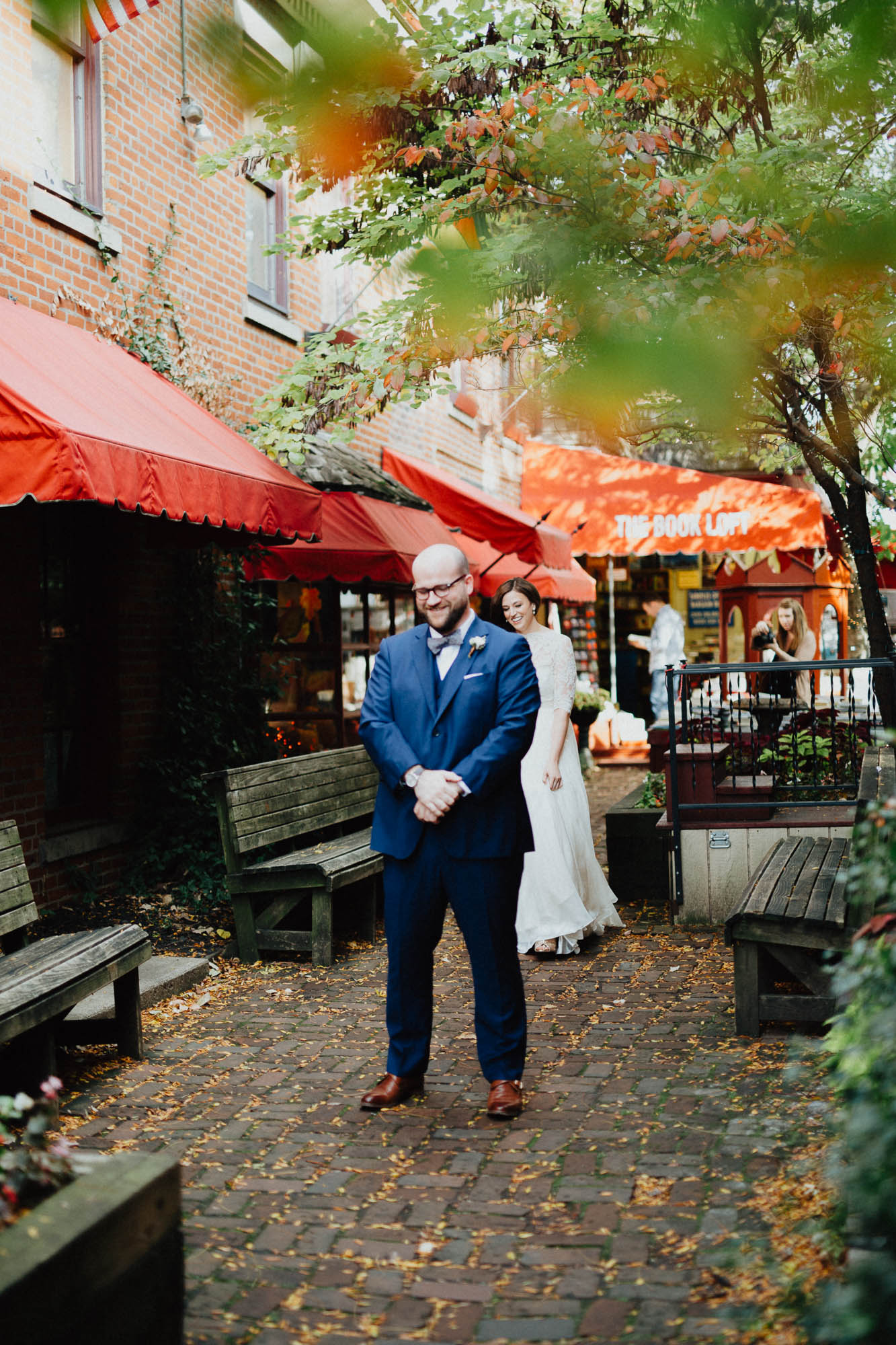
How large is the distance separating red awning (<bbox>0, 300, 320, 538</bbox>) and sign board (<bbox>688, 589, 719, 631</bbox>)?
46.8ft

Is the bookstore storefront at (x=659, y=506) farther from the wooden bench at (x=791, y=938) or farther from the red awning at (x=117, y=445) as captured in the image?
the wooden bench at (x=791, y=938)

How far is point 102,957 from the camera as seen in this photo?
483cm

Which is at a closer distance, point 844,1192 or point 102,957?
point 844,1192

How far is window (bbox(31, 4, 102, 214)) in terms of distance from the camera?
24.2 feet

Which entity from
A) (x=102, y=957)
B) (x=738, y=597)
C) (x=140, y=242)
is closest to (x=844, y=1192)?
(x=102, y=957)

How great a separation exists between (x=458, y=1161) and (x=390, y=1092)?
56 cm

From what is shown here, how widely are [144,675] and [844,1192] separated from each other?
666 centimetres

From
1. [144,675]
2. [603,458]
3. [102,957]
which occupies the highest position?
[603,458]

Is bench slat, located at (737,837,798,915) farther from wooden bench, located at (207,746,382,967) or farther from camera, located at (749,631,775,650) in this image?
camera, located at (749,631,775,650)

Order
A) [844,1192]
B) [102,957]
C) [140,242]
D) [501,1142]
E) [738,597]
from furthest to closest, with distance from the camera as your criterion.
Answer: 1. [738,597]
2. [140,242]
3. [102,957]
4. [501,1142]
5. [844,1192]

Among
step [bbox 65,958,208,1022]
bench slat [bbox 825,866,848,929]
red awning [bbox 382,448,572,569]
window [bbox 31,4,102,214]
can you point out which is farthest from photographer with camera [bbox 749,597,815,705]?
window [bbox 31,4,102,214]

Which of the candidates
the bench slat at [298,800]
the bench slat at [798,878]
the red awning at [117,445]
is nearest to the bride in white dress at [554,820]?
the bench slat at [798,878]

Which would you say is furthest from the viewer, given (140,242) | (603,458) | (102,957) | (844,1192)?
(603,458)

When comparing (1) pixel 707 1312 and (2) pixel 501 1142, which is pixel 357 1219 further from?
(1) pixel 707 1312
